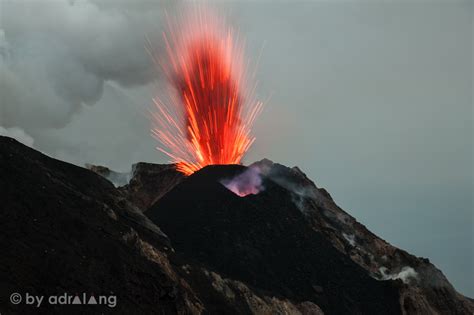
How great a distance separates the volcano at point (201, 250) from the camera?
23.2m

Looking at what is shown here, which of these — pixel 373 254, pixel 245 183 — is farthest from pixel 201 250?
pixel 373 254

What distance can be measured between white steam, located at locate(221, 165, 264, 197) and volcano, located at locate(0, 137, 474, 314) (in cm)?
72

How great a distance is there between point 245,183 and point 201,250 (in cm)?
1884

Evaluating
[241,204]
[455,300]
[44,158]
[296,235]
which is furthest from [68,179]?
[455,300]

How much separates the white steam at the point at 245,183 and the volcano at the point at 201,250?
2.36ft

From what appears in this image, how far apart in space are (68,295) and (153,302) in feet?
16.4

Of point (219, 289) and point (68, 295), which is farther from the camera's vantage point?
point (219, 289)

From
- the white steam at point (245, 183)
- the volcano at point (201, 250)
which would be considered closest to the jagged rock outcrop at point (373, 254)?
the volcano at point (201, 250)

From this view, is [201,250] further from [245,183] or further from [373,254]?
[373,254]

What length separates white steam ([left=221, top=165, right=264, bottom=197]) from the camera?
58281mm

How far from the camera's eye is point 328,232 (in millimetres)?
59250

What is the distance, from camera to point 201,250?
42.8m

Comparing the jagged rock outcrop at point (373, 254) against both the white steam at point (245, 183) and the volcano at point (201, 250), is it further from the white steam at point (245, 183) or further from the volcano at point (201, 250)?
the white steam at point (245, 183)

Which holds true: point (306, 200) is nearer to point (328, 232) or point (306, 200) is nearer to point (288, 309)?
point (328, 232)
